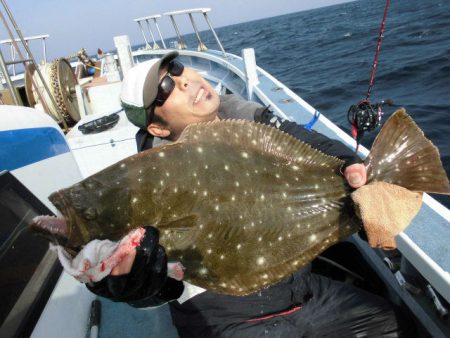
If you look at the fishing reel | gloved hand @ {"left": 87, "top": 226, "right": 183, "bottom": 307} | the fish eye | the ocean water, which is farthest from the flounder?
the ocean water

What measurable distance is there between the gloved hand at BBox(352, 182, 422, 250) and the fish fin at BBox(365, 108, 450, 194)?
7 centimetres

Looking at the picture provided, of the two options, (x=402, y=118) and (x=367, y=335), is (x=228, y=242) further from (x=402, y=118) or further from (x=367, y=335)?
(x=367, y=335)

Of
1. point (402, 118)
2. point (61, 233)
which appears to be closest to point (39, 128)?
point (61, 233)

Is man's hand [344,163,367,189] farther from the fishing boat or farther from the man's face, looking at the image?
the man's face

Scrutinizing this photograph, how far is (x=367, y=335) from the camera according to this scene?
2.63 m

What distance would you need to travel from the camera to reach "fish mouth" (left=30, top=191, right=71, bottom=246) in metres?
1.74

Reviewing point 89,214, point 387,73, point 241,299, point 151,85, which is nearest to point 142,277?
point 89,214

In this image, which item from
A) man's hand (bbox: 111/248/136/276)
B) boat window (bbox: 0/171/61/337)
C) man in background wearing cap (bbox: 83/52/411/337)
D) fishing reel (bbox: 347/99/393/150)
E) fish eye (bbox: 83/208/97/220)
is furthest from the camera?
fishing reel (bbox: 347/99/393/150)

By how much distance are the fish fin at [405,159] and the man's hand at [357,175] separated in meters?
0.04

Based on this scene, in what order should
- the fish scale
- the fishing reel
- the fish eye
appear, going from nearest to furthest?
the fish eye
the fish scale
the fishing reel

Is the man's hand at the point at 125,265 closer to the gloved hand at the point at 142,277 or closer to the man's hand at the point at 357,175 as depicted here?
the gloved hand at the point at 142,277

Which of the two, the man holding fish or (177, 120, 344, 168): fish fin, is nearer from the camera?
the man holding fish

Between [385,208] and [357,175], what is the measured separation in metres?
0.23

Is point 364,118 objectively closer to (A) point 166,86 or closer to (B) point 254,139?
(B) point 254,139
